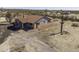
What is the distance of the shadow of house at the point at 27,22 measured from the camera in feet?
8.11

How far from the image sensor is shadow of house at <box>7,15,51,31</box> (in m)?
2.47

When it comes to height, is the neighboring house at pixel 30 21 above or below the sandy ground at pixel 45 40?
above

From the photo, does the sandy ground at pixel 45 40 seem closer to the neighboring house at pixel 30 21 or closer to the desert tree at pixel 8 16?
the neighboring house at pixel 30 21

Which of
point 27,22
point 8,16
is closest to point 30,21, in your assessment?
point 27,22

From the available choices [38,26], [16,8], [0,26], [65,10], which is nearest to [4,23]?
[0,26]

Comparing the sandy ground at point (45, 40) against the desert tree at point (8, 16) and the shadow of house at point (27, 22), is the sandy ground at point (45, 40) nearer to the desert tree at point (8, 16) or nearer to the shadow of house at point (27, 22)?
the shadow of house at point (27, 22)

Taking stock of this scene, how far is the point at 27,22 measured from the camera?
2480 mm

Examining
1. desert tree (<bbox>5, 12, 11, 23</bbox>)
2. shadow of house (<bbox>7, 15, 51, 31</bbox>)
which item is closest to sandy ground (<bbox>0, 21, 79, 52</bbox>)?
shadow of house (<bbox>7, 15, 51, 31</bbox>)

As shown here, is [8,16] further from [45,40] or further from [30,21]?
[45,40]

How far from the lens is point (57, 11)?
248 centimetres

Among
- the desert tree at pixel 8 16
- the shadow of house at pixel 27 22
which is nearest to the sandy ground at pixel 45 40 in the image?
the shadow of house at pixel 27 22

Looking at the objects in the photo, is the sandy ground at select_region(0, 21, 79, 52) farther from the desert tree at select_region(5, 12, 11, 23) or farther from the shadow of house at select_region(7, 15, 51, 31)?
the desert tree at select_region(5, 12, 11, 23)
